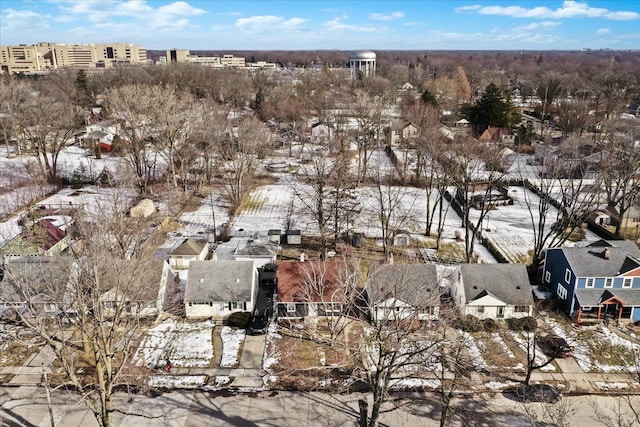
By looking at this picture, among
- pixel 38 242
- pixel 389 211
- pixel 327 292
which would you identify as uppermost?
pixel 389 211

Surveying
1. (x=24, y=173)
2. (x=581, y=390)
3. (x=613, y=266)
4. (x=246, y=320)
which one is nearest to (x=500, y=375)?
(x=581, y=390)

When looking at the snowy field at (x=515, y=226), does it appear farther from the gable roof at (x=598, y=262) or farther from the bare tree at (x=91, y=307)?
the bare tree at (x=91, y=307)

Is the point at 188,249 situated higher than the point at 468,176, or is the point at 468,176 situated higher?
the point at 468,176

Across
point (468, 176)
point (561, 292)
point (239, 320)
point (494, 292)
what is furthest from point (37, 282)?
point (561, 292)

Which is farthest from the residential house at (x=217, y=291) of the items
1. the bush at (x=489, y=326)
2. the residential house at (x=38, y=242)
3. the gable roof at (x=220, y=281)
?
the bush at (x=489, y=326)

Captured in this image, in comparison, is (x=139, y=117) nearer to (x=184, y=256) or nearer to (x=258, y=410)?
(x=184, y=256)

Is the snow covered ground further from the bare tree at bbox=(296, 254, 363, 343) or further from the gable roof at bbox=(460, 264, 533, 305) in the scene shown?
the gable roof at bbox=(460, 264, 533, 305)
